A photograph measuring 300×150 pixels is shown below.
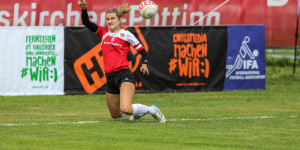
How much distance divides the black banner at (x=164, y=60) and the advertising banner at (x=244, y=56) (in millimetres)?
222

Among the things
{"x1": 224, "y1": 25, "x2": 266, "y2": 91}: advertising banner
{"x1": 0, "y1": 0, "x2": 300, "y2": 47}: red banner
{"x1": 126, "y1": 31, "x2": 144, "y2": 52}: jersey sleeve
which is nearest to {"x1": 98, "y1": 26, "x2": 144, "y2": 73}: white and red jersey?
{"x1": 126, "y1": 31, "x2": 144, "y2": 52}: jersey sleeve

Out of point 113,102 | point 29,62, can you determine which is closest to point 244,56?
point 29,62

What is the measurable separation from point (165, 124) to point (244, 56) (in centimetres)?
959

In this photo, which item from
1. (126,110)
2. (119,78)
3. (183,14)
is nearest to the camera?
(126,110)

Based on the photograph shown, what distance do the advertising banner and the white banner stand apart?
5257 millimetres

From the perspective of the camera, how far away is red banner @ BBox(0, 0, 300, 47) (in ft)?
66.0

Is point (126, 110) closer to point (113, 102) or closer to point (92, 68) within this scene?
point (113, 102)

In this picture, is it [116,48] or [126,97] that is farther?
[116,48]

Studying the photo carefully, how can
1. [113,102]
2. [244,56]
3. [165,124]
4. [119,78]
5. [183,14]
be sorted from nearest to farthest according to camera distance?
[165,124] < [119,78] < [113,102] < [244,56] < [183,14]

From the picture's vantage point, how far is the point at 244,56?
2062 centimetres

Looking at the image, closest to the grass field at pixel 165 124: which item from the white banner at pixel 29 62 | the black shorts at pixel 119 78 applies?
the white banner at pixel 29 62

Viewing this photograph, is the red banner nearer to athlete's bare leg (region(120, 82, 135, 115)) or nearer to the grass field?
the grass field

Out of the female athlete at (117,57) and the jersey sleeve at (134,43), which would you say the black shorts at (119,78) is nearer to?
the female athlete at (117,57)

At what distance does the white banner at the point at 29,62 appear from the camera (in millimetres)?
18953
